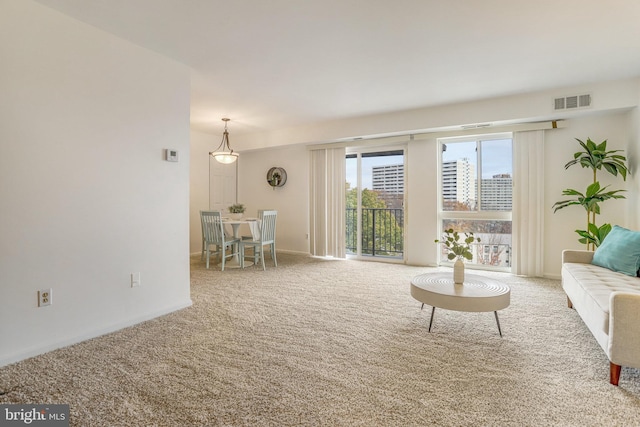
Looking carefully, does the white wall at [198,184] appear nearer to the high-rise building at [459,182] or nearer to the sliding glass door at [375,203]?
the sliding glass door at [375,203]

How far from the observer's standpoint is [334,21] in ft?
7.69

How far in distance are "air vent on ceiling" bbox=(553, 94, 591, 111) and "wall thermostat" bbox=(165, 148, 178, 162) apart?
4.40 meters

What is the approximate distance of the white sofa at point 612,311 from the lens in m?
1.69

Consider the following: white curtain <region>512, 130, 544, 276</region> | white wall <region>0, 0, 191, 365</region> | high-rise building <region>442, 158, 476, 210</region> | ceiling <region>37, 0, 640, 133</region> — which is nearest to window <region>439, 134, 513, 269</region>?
high-rise building <region>442, 158, 476, 210</region>

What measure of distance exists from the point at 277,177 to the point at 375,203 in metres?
2.15

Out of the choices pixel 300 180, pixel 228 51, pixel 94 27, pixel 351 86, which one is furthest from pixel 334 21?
pixel 300 180

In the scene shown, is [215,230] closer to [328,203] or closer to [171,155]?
[171,155]

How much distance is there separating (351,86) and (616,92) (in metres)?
2.97

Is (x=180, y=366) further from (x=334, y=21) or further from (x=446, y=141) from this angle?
(x=446, y=141)

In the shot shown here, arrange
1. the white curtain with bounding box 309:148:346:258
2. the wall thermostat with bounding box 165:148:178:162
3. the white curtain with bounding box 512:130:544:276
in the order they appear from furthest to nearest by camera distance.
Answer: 1. the white curtain with bounding box 309:148:346:258
2. the white curtain with bounding box 512:130:544:276
3. the wall thermostat with bounding box 165:148:178:162

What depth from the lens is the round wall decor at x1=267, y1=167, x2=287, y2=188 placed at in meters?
6.51

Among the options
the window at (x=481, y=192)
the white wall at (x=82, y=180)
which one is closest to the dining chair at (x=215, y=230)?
the white wall at (x=82, y=180)

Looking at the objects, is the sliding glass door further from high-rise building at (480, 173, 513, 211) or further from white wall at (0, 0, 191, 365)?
white wall at (0, 0, 191, 365)

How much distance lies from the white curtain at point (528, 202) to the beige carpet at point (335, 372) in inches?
52.1
